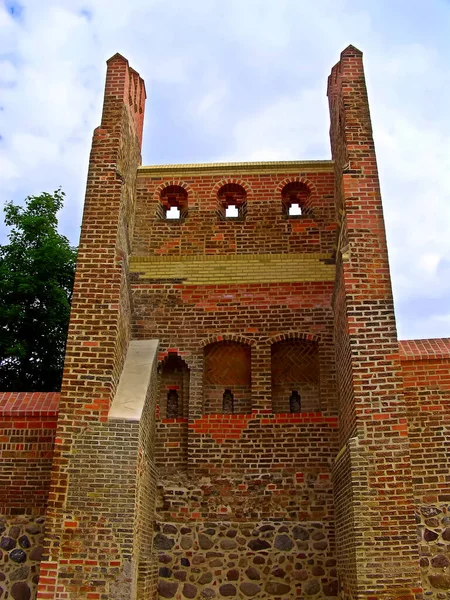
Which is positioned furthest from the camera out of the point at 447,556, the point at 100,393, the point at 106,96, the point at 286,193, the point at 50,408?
the point at 286,193

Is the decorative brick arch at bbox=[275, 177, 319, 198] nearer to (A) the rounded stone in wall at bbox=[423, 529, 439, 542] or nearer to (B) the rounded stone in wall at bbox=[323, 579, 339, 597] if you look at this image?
(A) the rounded stone in wall at bbox=[423, 529, 439, 542]

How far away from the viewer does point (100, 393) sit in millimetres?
7699

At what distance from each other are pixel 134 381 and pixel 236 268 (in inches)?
111

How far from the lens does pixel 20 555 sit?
767 centimetres

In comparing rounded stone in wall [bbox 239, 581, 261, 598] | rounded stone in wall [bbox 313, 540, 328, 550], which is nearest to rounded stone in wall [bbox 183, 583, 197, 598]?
rounded stone in wall [bbox 239, 581, 261, 598]

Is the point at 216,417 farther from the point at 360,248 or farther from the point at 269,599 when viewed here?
the point at 360,248

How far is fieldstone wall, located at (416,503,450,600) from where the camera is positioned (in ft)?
22.4

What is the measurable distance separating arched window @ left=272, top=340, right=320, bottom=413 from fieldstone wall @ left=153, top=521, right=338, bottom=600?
5.76ft

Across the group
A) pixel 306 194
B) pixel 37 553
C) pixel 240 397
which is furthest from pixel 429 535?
pixel 306 194

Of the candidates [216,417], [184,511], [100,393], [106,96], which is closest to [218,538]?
[184,511]

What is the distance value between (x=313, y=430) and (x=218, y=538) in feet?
6.61

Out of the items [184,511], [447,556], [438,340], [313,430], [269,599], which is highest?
[438,340]

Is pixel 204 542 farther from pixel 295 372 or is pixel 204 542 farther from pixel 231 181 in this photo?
pixel 231 181

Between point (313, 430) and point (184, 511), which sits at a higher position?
point (313, 430)
